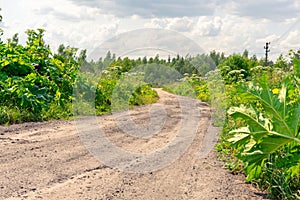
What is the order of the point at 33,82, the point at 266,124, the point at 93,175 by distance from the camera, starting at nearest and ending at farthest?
the point at 266,124 < the point at 93,175 < the point at 33,82

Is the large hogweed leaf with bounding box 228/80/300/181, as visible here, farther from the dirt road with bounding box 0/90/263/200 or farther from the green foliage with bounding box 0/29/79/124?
the green foliage with bounding box 0/29/79/124

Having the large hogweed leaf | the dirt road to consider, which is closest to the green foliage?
the dirt road

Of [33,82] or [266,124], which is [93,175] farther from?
[33,82]

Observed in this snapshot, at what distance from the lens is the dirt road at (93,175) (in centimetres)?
435

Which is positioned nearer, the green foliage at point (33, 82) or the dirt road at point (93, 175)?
the dirt road at point (93, 175)

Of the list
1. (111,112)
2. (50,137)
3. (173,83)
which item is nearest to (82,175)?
(50,137)

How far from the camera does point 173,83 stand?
57.2ft

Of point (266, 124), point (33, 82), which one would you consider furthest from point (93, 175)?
point (33, 82)

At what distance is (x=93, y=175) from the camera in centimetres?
498

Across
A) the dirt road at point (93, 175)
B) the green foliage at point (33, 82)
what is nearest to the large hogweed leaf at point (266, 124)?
the dirt road at point (93, 175)

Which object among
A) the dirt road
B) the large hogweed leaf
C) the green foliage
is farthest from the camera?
the green foliage

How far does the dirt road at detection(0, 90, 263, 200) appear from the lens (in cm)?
435

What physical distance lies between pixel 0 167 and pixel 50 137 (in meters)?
2.02

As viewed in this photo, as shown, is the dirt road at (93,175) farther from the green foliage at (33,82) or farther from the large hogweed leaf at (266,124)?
the green foliage at (33,82)
